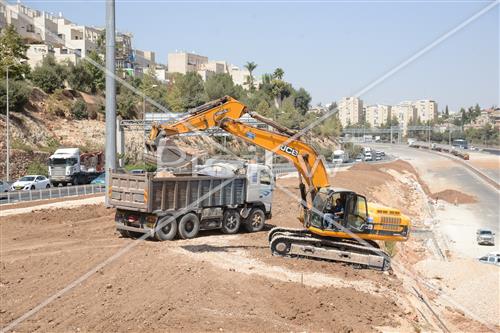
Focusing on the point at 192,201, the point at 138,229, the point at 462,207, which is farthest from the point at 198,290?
the point at 462,207

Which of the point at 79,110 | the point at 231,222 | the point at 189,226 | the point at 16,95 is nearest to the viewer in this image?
the point at 189,226

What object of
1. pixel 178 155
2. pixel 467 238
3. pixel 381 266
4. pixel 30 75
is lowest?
pixel 467 238

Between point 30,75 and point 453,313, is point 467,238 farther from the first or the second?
point 30,75

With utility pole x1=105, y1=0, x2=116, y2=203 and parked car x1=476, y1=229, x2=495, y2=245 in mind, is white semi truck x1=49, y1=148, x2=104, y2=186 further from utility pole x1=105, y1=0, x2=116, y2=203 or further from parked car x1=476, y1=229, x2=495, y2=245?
utility pole x1=105, y1=0, x2=116, y2=203

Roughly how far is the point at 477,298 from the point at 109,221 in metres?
18.2

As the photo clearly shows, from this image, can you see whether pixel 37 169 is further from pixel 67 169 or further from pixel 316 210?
pixel 316 210

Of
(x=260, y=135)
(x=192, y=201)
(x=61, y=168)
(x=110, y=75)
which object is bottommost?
(x=192, y=201)

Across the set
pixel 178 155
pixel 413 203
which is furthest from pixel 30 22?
pixel 178 155

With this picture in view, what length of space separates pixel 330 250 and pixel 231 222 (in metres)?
5.75

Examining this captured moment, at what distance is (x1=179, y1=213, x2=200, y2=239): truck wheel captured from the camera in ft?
75.0

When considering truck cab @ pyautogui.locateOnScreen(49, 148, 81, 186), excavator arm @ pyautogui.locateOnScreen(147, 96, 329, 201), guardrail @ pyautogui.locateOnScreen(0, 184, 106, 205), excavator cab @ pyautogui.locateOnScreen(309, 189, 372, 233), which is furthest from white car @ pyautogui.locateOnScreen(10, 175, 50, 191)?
excavator cab @ pyautogui.locateOnScreen(309, 189, 372, 233)

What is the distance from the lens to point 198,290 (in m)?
15.5

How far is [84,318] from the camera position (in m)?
13.6

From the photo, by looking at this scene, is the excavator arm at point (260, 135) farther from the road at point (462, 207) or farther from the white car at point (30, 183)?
the white car at point (30, 183)
